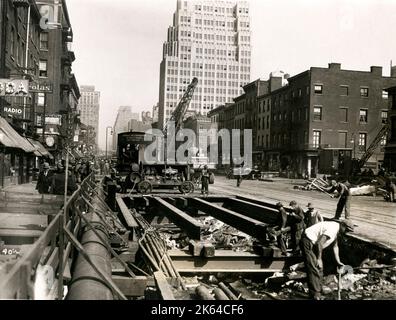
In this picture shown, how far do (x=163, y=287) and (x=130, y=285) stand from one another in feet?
1.84

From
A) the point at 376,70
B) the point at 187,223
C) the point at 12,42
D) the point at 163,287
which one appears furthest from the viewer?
the point at 376,70

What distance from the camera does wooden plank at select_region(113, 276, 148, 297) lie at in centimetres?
688

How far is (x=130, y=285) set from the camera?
22.8ft

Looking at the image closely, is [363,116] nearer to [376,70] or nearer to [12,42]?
[376,70]

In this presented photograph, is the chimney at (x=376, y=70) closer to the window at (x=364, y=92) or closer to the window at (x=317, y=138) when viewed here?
the window at (x=364, y=92)

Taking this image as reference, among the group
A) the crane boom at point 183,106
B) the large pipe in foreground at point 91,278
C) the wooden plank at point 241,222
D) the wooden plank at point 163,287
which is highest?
the crane boom at point 183,106

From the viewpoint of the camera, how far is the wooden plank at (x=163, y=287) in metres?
6.40

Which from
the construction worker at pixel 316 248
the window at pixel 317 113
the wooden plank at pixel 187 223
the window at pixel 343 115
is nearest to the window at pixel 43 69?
the window at pixel 317 113

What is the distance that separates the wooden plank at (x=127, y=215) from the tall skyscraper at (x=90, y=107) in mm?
135233

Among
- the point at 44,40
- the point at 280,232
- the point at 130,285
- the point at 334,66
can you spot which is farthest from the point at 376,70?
the point at 130,285
